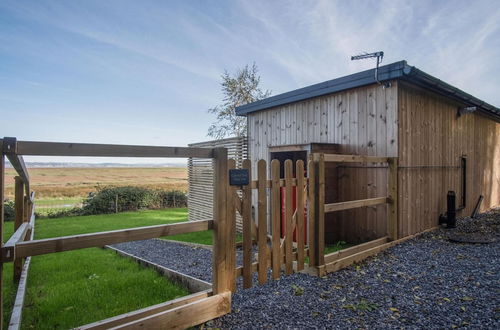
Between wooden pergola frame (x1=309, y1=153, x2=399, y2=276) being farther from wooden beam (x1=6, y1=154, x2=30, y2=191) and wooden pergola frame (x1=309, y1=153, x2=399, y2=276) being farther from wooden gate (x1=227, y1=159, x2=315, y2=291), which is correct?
wooden beam (x1=6, y1=154, x2=30, y2=191)

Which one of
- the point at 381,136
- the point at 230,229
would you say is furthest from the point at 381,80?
the point at 230,229

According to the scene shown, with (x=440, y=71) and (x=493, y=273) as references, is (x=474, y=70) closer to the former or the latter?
(x=440, y=71)

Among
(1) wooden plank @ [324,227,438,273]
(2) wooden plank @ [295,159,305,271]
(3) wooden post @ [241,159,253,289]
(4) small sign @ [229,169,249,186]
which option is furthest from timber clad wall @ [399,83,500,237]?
(4) small sign @ [229,169,249,186]

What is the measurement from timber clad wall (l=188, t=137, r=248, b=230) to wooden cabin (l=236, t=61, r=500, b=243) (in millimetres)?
1120

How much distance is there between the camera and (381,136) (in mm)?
5867

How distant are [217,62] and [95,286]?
49.0 ft

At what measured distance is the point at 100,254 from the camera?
615cm

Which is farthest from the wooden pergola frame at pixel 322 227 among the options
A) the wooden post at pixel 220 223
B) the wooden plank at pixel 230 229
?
the wooden post at pixel 220 223

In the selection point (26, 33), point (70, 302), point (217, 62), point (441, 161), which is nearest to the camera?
point (70, 302)

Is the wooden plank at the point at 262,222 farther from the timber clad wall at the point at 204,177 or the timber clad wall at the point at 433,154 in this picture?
the timber clad wall at the point at 204,177

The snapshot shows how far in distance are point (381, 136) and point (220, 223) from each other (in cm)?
436

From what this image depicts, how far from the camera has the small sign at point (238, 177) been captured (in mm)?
2939

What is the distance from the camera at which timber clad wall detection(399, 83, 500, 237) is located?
5.94 metres

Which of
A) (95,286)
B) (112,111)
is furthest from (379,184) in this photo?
(112,111)
